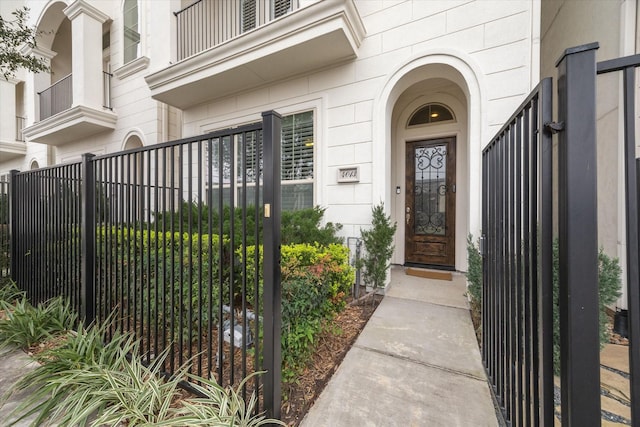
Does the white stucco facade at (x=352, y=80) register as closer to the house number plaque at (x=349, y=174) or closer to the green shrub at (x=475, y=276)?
the house number plaque at (x=349, y=174)

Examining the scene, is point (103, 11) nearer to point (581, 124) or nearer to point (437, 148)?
point (437, 148)

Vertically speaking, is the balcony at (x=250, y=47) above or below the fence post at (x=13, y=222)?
above

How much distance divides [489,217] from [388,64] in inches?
115

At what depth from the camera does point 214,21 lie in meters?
5.11

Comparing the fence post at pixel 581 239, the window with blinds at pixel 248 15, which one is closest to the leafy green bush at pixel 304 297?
the fence post at pixel 581 239

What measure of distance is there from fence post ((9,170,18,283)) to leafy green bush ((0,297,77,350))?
1333mm

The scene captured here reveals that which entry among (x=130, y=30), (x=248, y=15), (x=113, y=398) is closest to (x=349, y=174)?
(x=113, y=398)

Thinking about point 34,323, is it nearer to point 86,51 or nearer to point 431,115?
point 431,115

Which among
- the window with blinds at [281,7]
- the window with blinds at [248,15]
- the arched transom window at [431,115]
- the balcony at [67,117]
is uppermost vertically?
the window with blinds at [248,15]

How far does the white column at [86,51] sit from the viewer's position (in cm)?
614

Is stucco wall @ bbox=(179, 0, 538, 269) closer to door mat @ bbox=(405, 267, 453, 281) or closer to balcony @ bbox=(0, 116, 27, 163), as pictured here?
door mat @ bbox=(405, 267, 453, 281)

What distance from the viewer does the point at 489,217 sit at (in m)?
1.95

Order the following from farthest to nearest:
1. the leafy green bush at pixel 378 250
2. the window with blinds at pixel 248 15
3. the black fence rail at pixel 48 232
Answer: the window with blinds at pixel 248 15 → the leafy green bush at pixel 378 250 → the black fence rail at pixel 48 232

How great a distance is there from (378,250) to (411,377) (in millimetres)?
1669
